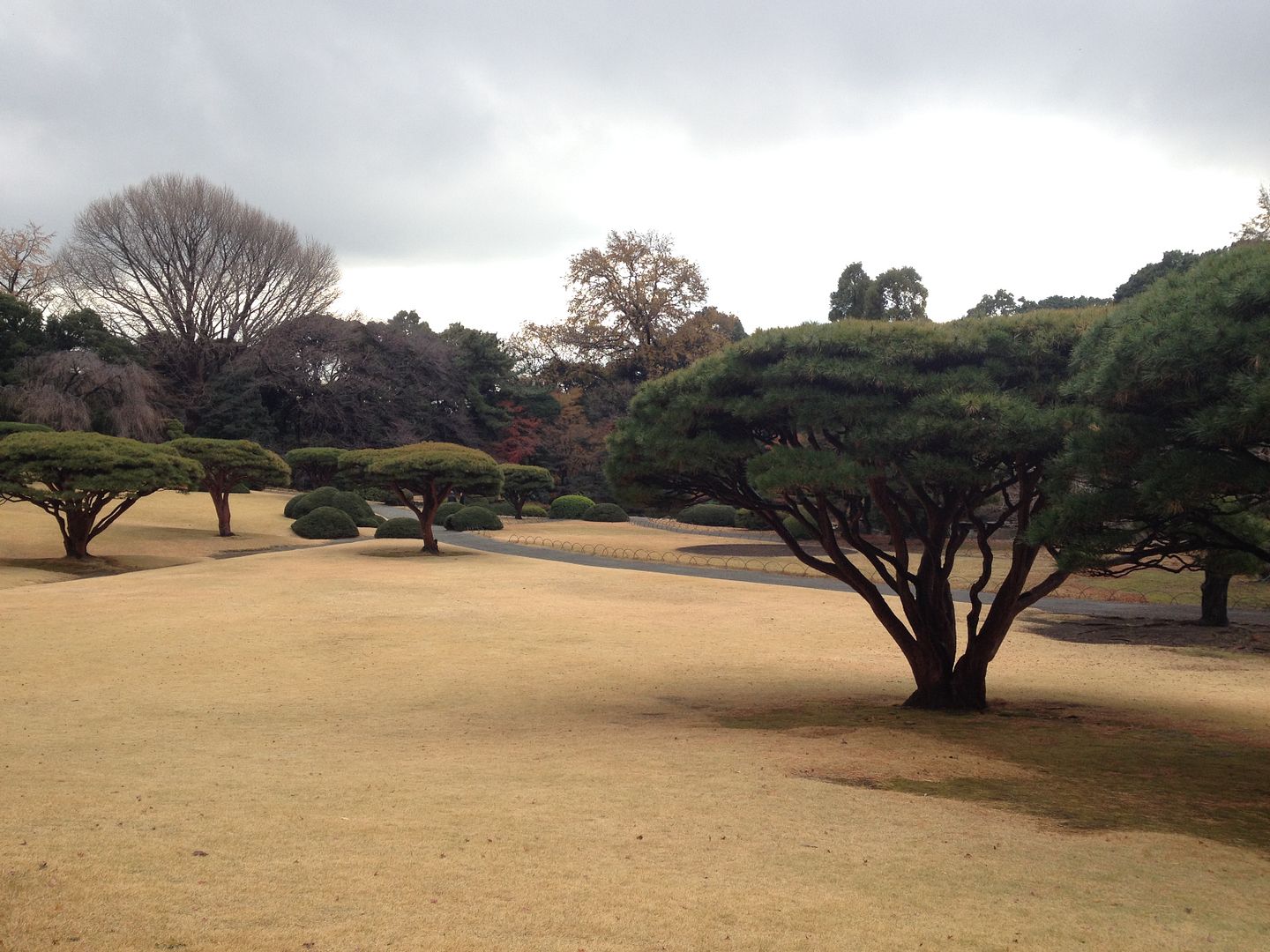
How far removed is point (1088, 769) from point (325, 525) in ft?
111

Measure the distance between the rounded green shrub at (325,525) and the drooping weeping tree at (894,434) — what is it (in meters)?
28.3

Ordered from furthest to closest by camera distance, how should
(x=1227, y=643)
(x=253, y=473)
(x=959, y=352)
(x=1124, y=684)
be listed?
(x=253, y=473)
(x=1227, y=643)
(x=1124, y=684)
(x=959, y=352)

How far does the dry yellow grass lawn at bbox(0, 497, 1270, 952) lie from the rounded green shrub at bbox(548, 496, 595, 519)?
114ft

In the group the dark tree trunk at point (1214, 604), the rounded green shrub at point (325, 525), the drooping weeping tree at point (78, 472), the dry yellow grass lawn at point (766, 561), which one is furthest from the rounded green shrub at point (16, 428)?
the dark tree trunk at point (1214, 604)

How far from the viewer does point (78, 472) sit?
91.9 feet

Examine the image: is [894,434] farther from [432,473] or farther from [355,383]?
[355,383]

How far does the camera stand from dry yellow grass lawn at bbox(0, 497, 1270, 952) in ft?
14.0

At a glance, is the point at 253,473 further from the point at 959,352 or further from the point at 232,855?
the point at 232,855

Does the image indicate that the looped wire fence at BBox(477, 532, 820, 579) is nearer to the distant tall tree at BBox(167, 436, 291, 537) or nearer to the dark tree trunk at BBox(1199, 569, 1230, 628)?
the distant tall tree at BBox(167, 436, 291, 537)

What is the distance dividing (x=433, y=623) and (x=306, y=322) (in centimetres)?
4307

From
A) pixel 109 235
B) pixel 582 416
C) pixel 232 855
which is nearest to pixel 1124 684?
pixel 232 855

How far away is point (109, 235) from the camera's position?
58.2m

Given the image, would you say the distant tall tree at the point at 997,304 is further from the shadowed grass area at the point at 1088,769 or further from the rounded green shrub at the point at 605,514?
the shadowed grass area at the point at 1088,769

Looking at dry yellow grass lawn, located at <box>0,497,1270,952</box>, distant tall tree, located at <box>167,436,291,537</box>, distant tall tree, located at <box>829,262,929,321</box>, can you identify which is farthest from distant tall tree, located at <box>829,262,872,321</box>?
dry yellow grass lawn, located at <box>0,497,1270,952</box>
